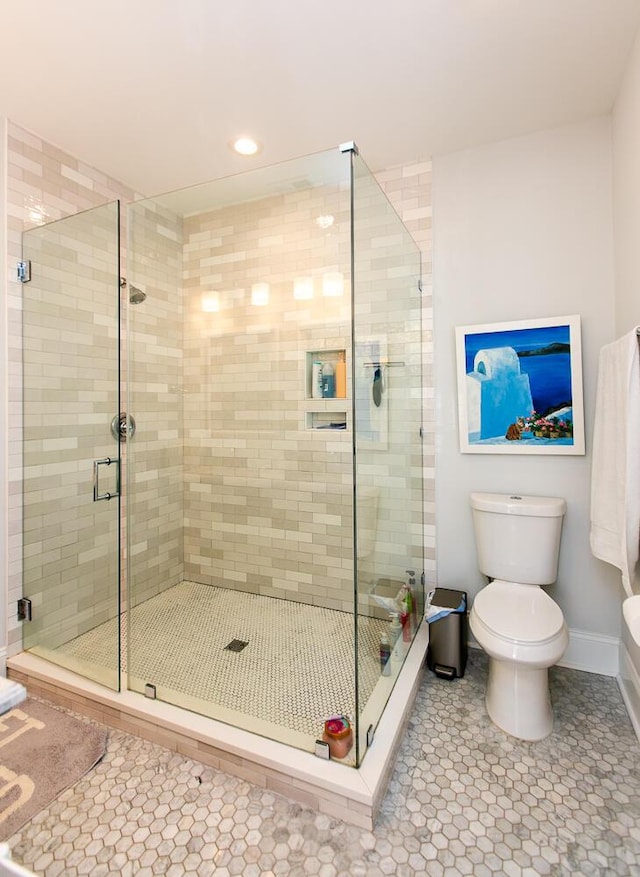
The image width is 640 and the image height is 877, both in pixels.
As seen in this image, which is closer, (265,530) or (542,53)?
(542,53)

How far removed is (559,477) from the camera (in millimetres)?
2168

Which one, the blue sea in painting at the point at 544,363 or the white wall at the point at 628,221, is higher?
the white wall at the point at 628,221

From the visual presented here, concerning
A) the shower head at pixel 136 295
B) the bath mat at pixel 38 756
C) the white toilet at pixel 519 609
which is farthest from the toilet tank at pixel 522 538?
the shower head at pixel 136 295

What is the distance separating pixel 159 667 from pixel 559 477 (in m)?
2.07

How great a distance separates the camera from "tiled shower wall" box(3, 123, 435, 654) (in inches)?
87.0

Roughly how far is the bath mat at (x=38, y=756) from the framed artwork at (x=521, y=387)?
210 centimetres

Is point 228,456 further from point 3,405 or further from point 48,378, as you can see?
point 3,405

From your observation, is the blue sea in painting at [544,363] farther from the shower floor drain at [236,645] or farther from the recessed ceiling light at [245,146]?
the shower floor drain at [236,645]

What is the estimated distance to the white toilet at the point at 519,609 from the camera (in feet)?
5.49

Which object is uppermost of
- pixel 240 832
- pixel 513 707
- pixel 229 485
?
pixel 229 485

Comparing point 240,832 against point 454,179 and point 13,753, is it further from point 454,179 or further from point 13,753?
point 454,179

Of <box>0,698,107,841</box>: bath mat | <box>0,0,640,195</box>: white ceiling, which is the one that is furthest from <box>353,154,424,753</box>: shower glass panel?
<box>0,698,107,841</box>: bath mat

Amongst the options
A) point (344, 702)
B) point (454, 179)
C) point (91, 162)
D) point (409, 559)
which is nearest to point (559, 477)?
point (409, 559)

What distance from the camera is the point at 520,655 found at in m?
1.63
